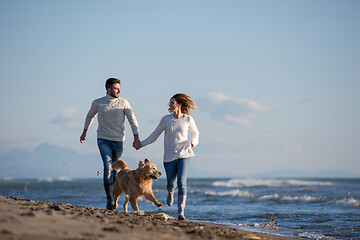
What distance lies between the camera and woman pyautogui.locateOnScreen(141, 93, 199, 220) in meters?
7.14

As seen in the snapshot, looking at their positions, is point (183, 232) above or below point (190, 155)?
below

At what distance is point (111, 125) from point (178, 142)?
1.34 metres

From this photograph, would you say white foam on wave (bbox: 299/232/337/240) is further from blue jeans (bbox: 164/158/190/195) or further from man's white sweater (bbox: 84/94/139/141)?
man's white sweater (bbox: 84/94/139/141)

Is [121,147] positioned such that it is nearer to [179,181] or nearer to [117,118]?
[117,118]

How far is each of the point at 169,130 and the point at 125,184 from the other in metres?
1.38

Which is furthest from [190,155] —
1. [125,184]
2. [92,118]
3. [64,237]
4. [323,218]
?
[323,218]

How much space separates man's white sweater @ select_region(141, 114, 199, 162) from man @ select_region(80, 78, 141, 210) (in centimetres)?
66

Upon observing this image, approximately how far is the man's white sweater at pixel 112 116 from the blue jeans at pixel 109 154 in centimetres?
10

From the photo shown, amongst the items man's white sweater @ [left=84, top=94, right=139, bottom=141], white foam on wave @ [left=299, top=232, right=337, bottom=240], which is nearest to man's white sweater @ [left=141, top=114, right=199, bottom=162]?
man's white sweater @ [left=84, top=94, right=139, bottom=141]

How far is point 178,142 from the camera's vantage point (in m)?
7.19

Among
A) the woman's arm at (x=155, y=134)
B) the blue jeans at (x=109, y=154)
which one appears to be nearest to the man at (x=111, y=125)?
the blue jeans at (x=109, y=154)

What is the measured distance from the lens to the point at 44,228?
4.14 meters

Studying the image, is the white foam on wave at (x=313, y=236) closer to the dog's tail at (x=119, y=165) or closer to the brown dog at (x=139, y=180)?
the brown dog at (x=139, y=180)

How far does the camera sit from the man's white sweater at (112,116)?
7695 millimetres
